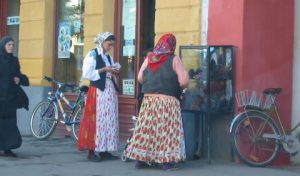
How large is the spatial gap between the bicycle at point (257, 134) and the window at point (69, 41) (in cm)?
474

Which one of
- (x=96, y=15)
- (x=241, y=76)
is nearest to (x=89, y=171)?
(x=241, y=76)

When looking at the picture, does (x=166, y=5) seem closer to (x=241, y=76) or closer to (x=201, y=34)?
(x=201, y=34)

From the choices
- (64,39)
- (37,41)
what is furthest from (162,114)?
(37,41)

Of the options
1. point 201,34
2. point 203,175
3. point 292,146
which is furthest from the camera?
point 201,34

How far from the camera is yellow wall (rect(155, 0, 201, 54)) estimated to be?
392 inches

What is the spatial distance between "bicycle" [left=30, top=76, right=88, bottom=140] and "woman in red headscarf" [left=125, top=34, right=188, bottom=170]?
11.6ft

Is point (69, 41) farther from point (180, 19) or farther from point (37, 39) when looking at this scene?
point (180, 19)

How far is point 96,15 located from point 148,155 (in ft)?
14.4

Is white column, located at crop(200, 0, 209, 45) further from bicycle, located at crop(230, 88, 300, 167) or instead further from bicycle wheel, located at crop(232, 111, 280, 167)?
bicycle wheel, located at crop(232, 111, 280, 167)

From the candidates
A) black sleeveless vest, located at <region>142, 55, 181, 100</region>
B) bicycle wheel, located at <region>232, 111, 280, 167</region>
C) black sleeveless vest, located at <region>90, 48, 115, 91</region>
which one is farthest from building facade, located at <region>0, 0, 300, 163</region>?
black sleeveless vest, located at <region>90, 48, 115, 91</region>

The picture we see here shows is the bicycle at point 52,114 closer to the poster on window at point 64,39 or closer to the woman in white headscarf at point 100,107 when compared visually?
the poster on window at point 64,39

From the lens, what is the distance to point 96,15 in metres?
12.1

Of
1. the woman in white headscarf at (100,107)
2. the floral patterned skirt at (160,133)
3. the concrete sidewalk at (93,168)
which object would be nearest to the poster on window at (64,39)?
the concrete sidewalk at (93,168)

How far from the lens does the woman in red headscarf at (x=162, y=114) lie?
836cm
